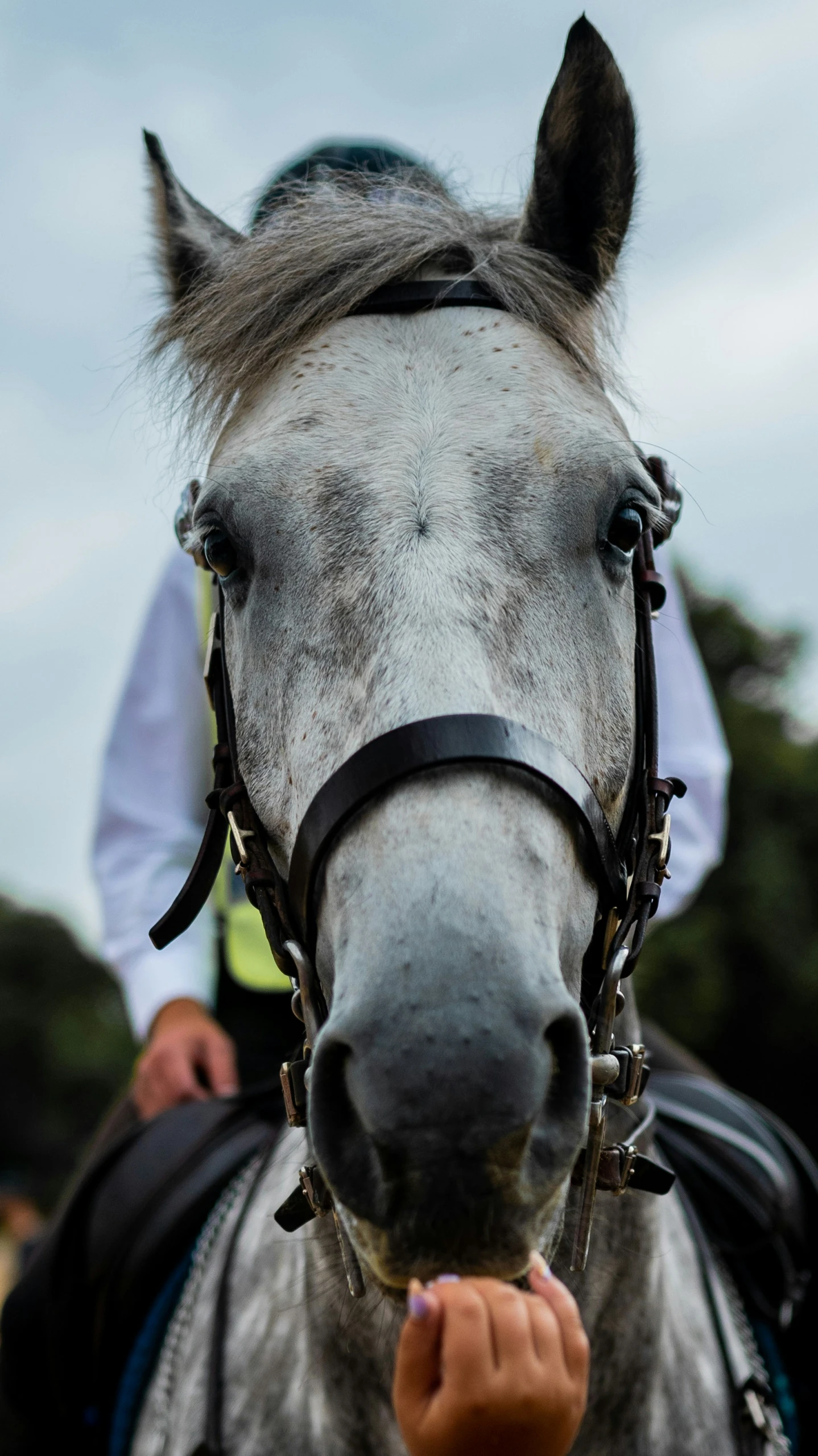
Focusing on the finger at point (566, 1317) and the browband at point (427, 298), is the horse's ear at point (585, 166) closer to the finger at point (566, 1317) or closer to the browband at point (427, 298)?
the browband at point (427, 298)

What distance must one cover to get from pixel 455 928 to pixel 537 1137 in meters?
0.27

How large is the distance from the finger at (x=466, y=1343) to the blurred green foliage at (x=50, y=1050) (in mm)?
31253

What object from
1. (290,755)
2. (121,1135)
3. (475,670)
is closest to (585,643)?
(475,670)

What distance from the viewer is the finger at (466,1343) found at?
1314mm

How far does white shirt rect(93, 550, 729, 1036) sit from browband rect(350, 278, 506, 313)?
144 centimetres

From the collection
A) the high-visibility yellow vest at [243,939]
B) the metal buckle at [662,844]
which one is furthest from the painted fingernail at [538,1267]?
the high-visibility yellow vest at [243,939]

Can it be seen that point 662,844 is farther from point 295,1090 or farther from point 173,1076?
point 173,1076

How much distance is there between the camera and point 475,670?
1674 millimetres

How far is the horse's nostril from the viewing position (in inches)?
55.7

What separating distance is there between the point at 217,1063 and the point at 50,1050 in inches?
1540

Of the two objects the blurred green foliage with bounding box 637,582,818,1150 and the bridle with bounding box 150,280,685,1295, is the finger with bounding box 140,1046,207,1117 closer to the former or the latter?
the bridle with bounding box 150,280,685,1295

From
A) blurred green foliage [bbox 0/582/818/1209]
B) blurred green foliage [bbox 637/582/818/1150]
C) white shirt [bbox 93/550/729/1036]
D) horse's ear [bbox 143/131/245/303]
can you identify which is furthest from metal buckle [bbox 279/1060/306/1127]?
blurred green foliage [bbox 0/582/818/1209]

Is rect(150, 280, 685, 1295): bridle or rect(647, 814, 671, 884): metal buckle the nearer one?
rect(150, 280, 685, 1295): bridle

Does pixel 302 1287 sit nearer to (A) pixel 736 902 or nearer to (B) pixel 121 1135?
(B) pixel 121 1135
